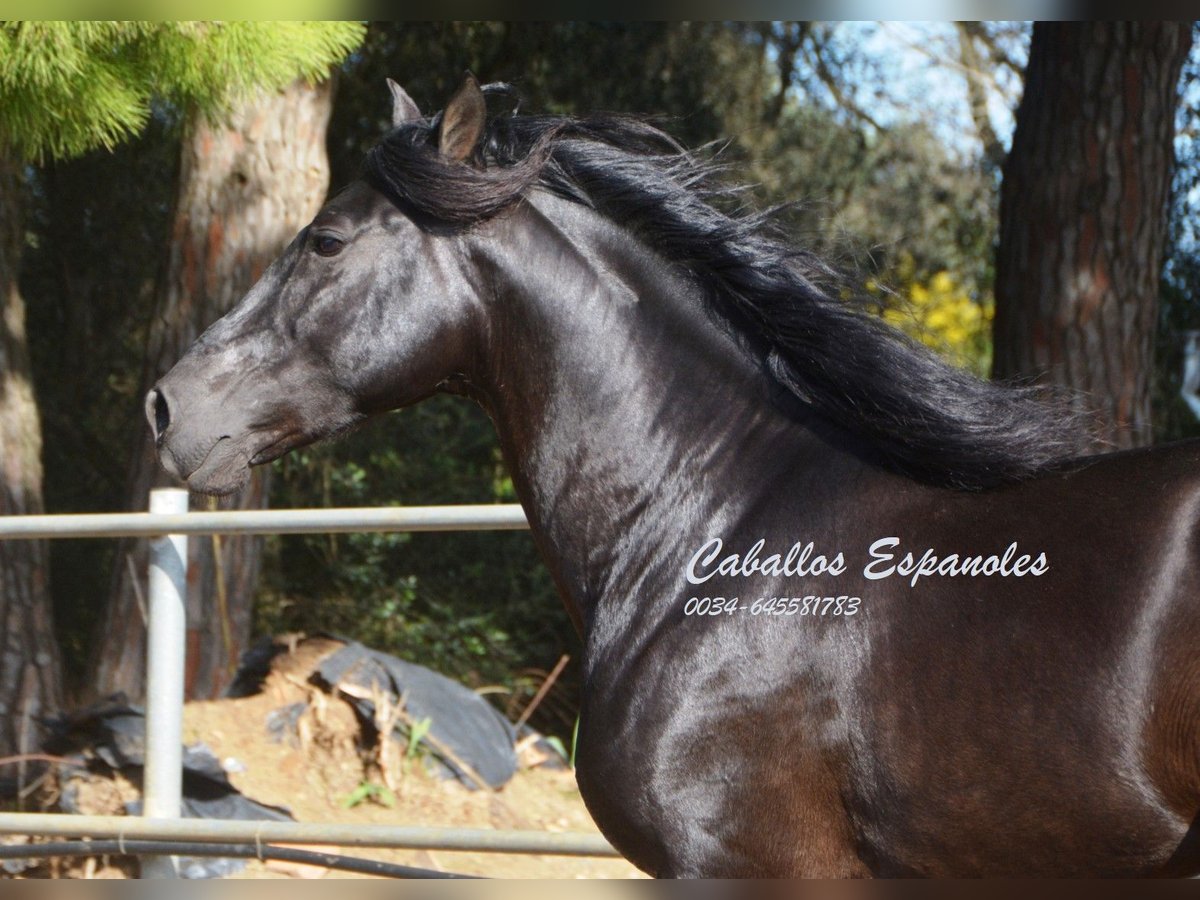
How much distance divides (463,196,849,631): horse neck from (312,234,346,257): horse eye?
0.30 m

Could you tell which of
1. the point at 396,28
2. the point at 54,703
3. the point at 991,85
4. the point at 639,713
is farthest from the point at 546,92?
the point at 639,713

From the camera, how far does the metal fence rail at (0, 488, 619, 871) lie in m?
3.21

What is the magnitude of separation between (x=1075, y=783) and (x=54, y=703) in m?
5.24

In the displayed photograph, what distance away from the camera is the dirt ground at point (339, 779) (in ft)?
15.6

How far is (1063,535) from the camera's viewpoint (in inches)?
82.4

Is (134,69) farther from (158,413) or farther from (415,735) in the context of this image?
(415,735)

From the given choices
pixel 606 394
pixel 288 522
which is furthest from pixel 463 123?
pixel 288 522

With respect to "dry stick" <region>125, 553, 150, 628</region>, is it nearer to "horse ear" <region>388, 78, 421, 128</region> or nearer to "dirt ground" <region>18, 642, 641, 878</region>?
"dirt ground" <region>18, 642, 641, 878</region>

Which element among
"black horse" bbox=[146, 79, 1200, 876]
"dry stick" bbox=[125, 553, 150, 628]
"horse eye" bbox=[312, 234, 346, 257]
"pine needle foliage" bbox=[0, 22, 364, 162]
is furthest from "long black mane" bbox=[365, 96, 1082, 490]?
"dry stick" bbox=[125, 553, 150, 628]

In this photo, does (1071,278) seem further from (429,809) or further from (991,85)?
(991,85)

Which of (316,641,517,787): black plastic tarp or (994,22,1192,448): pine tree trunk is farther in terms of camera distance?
(316,641,517,787): black plastic tarp

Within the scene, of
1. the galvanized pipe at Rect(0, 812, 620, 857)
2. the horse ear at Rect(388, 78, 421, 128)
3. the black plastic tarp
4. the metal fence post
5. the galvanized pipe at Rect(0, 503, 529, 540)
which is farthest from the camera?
the black plastic tarp

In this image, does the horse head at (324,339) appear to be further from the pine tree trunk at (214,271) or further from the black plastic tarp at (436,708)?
the pine tree trunk at (214,271)

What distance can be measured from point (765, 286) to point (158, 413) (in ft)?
4.40
